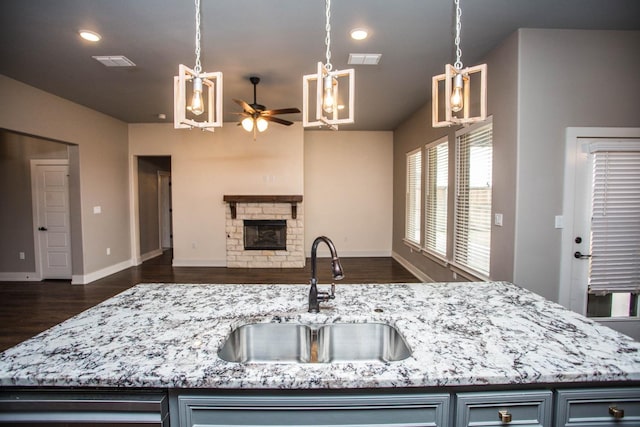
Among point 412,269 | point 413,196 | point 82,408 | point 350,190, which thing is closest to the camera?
point 82,408

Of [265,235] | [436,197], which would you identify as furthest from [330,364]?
[265,235]

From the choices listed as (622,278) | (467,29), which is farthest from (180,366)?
(622,278)

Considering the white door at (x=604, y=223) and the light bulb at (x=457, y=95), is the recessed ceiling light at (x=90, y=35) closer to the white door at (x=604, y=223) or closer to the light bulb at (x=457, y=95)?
the light bulb at (x=457, y=95)

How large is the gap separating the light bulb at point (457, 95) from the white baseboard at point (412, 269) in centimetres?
387

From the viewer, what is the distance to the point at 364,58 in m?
3.23

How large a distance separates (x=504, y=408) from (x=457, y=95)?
130 centimetres

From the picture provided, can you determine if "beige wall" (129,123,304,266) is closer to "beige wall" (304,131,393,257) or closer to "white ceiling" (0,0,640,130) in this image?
"beige wall" (304,131,393,257)

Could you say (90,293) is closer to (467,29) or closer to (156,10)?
(156,10)

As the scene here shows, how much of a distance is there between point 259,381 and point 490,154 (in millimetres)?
3306

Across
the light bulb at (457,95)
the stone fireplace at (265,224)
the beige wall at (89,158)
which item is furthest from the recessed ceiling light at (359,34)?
the beige wall at (89,158)

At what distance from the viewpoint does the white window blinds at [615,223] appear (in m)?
2.77

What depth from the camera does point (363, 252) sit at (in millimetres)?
7055

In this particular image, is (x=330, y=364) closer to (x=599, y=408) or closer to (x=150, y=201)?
(x=599, y=408)

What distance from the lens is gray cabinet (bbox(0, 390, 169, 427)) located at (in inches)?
38.3
